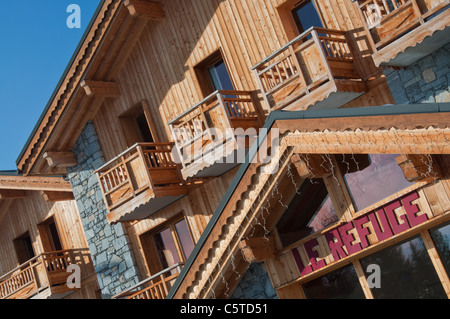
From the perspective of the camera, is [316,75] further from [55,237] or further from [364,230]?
[55,237]

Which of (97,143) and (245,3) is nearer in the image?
(245,3)

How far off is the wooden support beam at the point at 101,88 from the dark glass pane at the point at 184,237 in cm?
426

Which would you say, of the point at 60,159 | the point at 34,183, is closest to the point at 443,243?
the point at 60,159

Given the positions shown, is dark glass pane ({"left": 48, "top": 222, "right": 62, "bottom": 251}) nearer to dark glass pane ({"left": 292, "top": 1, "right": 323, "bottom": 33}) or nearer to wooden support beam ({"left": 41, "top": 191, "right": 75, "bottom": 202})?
wooden support beam ({"left": 41, "top": 191, "right": 75, "bottom": 202})

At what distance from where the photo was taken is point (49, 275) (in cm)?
2202

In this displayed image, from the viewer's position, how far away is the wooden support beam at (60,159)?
64.8 feet

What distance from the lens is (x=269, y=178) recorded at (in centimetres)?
Result: 1190

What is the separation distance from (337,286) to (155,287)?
5071 millimetres

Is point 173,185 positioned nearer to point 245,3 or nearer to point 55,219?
point 245,3

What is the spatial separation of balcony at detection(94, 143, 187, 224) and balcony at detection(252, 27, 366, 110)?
383 centimetres

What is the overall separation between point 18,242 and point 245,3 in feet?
47.3

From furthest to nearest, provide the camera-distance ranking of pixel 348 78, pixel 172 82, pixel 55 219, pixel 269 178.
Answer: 1. pixel 55 219
2. pixel 172 82
3. pixel 348 78
4. pixel 269 178

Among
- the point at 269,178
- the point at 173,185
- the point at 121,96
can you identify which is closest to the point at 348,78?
the point at 269,178
